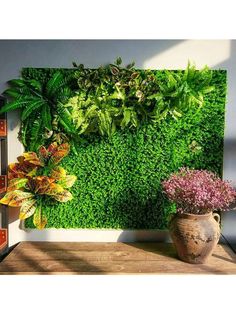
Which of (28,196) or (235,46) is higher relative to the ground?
(235,46)

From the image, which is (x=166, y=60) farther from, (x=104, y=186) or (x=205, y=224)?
(x=205, y=224)

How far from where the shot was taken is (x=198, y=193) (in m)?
3.00

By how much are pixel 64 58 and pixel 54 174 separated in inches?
52.1

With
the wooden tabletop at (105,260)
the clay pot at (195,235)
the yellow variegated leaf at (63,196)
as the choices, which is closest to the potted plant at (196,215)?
the clay pot at (195,235)

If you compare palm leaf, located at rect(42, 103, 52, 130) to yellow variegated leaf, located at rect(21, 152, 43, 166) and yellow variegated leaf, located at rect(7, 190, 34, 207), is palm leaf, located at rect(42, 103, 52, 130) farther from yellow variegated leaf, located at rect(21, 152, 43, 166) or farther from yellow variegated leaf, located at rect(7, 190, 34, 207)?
yellow variegated leaf, located at rect(7, 190, 34, 207)

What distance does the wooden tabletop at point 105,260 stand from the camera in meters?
2.98

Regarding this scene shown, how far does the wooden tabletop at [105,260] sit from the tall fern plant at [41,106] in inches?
45.4

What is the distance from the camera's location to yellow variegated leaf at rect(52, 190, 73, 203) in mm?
3570

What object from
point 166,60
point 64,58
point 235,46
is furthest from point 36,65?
point 235,46

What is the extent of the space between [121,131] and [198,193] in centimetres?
117

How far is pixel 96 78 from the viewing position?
3535 mm

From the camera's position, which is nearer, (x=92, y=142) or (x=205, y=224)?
(x=205, y=224)

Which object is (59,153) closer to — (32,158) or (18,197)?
(32,158)

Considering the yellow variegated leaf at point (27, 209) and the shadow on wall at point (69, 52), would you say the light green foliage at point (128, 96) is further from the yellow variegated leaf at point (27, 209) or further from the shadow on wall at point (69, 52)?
the yellow variegated leaf at point (27, 209)
